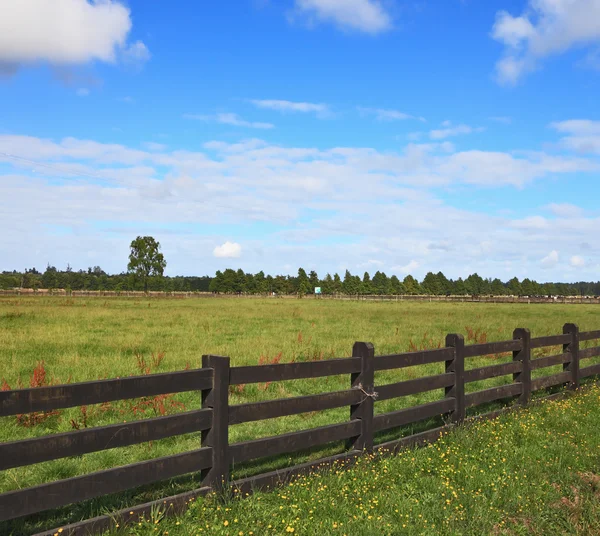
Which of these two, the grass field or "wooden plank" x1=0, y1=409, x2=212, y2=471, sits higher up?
"wooden plank" x1=0, y1=409, x2=212, y2=471

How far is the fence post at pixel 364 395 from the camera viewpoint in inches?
263

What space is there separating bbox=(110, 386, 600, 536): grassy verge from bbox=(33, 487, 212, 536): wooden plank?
9 cm

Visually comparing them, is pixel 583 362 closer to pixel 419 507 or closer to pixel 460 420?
pixel 460 420

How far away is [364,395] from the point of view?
6.69 metres

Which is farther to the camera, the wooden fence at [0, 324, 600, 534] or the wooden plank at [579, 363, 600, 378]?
the wooden plank at [579, 363, 600, 378]

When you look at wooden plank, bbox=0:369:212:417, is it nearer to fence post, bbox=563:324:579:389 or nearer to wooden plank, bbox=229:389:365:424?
wooden plank, bbox=229:389:365:424

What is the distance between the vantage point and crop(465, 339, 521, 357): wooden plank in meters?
8.52

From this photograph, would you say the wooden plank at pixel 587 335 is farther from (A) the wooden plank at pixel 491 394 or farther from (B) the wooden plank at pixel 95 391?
(B) the wooden plank at pixel 95 391

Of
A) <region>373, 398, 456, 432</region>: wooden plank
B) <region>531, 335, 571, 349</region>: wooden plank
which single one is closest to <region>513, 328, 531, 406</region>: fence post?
<region>531, 335, 571, 349</region>: wooden plank

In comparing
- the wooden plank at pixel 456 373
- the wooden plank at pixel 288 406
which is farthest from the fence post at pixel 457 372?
the wooden plank at pixel 288 406

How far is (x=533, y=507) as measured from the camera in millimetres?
5625

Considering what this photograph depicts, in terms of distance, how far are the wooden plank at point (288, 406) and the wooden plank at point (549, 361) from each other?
5.46 metres

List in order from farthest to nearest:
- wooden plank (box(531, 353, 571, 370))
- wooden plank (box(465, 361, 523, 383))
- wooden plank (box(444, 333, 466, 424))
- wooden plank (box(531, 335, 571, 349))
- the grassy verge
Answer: wooden plank (box(531, 353, 571, 370)) → wooden plank (box(531, 335, 571, 349)) → wooden plank (box(465, 361, 523, 383)) → wooden plank (box(444, 333, 466, 424)) → the grassy verge

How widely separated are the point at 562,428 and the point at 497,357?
9.82 meters
